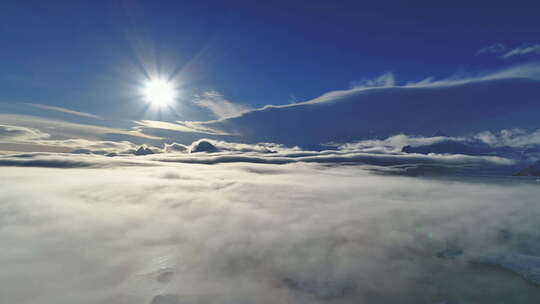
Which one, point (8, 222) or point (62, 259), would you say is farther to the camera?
point (8, 222)

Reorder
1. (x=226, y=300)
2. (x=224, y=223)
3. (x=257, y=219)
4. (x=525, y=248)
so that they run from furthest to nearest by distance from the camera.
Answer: (x=257, y=219) → (x=224, y=223) → (x=525, y=248) → (x=226, y=300)

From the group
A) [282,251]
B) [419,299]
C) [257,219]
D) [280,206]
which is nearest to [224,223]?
[257,219]

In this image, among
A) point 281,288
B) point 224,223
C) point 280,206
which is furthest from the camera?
point 280,206

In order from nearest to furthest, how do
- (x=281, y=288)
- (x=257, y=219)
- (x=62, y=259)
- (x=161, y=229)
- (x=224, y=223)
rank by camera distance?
(x=281, y=288) < (x=62, y=259) < (x=161, y=229) < (x=224, y=223) < (x=257, y=219)

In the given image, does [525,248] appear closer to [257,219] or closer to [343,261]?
[343,261]

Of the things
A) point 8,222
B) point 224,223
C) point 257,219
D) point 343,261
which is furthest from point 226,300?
point 8,222

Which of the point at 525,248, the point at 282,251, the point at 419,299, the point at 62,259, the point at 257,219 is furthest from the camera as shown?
the point at 257,219

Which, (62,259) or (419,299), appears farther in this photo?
(62,259)

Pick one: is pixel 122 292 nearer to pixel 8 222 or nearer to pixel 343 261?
pixel 343 261

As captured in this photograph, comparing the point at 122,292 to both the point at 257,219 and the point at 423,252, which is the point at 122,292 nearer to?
the point at 257,219
